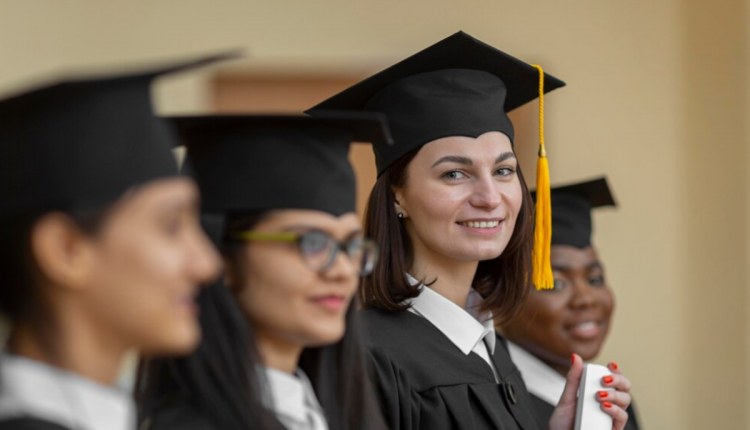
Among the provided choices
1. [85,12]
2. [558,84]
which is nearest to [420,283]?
[558,84]

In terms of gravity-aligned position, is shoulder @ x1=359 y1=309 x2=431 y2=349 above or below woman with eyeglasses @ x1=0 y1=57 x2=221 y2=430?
below

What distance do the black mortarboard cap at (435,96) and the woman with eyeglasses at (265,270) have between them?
0.83 m

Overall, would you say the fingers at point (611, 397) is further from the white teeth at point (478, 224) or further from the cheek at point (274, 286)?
the cheek at point (274, 286)

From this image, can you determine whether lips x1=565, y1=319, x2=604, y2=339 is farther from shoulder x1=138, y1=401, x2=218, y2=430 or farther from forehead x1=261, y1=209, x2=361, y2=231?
shoulder x1=138, y1=401, x2=218, y2=430

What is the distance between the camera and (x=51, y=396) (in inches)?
51.3


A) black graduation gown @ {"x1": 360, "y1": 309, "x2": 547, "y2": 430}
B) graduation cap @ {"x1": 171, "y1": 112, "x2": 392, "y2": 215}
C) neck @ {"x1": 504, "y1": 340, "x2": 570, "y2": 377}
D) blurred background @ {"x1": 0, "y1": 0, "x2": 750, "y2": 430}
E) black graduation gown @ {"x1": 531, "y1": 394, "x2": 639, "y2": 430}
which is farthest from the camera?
blurred background @ {"x1": 0, "y1": 0, "x2": 750, "y2": 430}

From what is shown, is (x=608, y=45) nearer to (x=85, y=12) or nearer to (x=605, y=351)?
(x=605, y=351)

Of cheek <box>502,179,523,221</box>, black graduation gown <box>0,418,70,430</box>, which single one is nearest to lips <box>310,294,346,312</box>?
black graduation gown <box>0,418,70,430</box>

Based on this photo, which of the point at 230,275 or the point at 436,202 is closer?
the point at 230,275

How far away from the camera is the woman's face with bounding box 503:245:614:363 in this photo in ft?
11.9

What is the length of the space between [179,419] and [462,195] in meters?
1.16

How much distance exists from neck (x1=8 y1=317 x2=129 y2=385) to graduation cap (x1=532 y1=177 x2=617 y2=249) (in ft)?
8.19

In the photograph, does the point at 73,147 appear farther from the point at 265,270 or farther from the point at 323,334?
the point at 323,334

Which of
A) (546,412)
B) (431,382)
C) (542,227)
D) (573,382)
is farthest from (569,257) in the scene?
(431,382)
